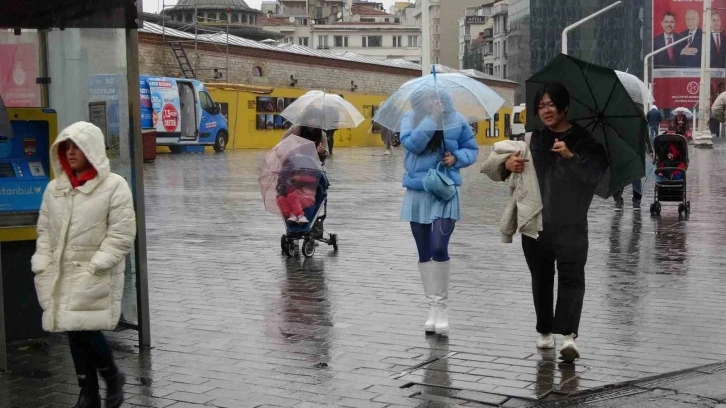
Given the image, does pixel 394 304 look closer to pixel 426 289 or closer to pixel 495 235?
pixel 426 289

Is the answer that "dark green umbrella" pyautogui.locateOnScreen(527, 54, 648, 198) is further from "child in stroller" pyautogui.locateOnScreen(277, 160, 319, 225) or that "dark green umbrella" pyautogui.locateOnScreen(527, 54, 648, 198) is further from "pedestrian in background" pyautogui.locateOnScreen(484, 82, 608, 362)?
"child in stroller" pyautogui.locateOnScreen(277, 160, 319, 225)

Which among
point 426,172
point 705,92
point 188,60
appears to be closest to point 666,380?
point 426,172

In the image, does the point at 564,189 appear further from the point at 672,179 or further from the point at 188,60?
the point at 188,60

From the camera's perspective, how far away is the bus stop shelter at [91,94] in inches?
293

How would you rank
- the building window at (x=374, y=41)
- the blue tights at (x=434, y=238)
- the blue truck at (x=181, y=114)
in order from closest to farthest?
the blue tights at (x=434, y=238)
the blue truck at (x=181, y=114)
the building window at (x=374, y=41)

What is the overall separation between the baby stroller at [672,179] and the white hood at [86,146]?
12.0 m

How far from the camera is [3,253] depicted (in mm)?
7469

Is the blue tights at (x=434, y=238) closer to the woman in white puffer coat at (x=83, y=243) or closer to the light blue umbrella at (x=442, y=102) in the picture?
the light blue umbrella at (x=442, y=102)

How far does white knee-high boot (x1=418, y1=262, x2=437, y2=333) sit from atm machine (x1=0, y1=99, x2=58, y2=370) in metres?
2.56

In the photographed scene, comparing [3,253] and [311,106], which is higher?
[311,106]

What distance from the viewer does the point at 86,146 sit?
5.64 metres

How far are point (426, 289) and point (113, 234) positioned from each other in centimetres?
292

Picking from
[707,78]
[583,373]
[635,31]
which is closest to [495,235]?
[583,373]

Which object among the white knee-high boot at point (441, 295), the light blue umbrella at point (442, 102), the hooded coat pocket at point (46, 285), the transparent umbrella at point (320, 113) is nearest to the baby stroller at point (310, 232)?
the transparent umbrella at point (320, 113)
